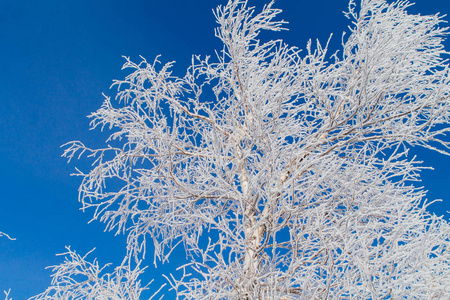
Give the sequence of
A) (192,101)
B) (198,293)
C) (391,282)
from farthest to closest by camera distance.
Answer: (192,101)
(198,293)
(391,282)

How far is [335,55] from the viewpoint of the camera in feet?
16.6

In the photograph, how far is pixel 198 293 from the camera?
11.0ft

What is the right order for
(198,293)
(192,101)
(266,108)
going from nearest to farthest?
(198,293) → (266,108) → (192,101)

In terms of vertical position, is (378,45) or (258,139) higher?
(378,45)

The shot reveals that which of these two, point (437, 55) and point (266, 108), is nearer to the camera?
point (266, 108)

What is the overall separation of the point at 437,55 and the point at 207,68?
132 inches

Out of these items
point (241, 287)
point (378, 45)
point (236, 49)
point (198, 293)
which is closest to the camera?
point (241, 287)

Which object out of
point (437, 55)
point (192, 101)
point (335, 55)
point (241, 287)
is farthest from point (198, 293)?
point (437, 55)

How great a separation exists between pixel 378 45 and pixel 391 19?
2.00 meters

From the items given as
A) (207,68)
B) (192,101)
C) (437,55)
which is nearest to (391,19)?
(437,55)

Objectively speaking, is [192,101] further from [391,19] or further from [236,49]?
[391,19]

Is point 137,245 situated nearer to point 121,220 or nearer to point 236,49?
point 121,220

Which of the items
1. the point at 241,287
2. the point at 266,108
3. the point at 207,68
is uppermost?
the point at 207,68

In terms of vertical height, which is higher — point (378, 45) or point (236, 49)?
point (236, 49)
